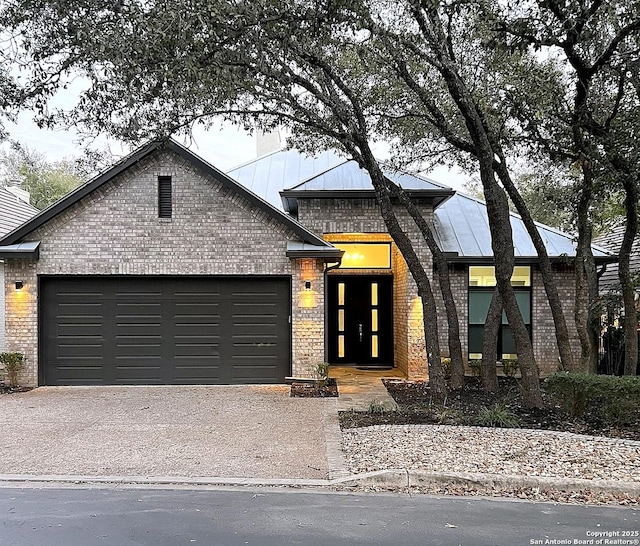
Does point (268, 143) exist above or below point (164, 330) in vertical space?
above

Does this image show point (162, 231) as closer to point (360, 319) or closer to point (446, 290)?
point (446, 290)

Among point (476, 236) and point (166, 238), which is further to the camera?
point (476, 236)

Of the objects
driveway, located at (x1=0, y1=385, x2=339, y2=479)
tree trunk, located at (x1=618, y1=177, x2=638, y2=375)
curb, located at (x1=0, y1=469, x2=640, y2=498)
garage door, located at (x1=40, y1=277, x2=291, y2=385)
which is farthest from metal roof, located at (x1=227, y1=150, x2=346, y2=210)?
curb, located at (x1=0, y1=469, x2=640, y2=498)

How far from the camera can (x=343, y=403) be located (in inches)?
409

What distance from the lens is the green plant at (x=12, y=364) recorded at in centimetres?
1144

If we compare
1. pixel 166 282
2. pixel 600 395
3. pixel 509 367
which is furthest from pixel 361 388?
pixel 600 395

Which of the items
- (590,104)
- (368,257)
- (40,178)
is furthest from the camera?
(40,178)

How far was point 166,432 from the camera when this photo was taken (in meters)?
8.10

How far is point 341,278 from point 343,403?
20.0 feet

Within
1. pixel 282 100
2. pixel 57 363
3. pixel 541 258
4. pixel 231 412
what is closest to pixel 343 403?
pixel 231 412

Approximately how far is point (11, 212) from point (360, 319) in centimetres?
1089

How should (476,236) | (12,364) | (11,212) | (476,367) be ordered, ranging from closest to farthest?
(12,364) < (476,367) < (476,236) < (11,212)

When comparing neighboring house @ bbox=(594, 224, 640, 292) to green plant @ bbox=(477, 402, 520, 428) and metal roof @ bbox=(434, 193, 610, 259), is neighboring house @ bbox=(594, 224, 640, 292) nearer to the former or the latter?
metal roof @ bbox=(434, 193, 610, 259)

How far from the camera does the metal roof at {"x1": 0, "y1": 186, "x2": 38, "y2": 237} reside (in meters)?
15.8
